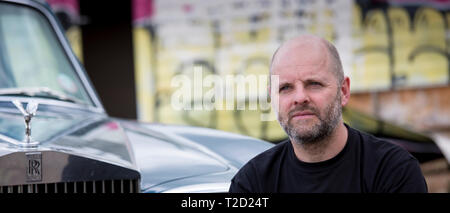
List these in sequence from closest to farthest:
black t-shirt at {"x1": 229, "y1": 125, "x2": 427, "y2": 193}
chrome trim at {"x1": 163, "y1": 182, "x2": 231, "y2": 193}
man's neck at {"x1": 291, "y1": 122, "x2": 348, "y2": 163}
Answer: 1. black t-shirt at {"x1": 229, "y1": 125, "x2": 427, "y2": 193}
2. man's neck at {"x1": 291, "y1": 122, "x2": 348, "y2": 163}
3. chrome trim at {"x1": 163, "y1": 182, "x2": 231, "y2": 193}

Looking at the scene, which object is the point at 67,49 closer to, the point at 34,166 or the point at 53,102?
the point at 53,102

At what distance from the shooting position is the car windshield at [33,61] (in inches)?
115

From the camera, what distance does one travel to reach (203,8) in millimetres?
8523

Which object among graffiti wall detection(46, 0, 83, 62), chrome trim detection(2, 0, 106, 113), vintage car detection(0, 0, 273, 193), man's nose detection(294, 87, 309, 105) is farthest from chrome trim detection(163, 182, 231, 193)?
graffiti wall detection(46, 0, 83, 62)

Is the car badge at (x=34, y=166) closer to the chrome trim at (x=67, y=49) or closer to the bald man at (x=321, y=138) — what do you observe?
the bald man at (x=321, y=138)

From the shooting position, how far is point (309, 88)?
6.23ft

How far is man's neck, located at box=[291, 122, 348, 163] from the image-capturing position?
6.25 feet

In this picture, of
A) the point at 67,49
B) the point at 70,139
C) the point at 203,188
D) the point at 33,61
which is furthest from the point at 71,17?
the point at 203,188

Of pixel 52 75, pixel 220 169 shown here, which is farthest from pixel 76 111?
pixel 220 169

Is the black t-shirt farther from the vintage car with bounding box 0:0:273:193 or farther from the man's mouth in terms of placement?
the vintage car with bounding box 0:0:273:193

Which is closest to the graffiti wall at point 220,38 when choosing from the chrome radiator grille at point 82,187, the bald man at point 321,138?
the chrome radiator grille at point 82,187

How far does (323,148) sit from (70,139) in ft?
3.25

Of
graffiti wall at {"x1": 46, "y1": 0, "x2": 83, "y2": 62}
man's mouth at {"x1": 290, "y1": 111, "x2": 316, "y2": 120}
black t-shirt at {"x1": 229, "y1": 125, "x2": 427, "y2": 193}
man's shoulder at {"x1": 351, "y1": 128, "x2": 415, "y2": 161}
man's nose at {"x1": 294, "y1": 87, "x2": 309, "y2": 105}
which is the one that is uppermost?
graffiti wall at {"x1": 46, "y1": 0, "x2": 83, "y2": 62}
